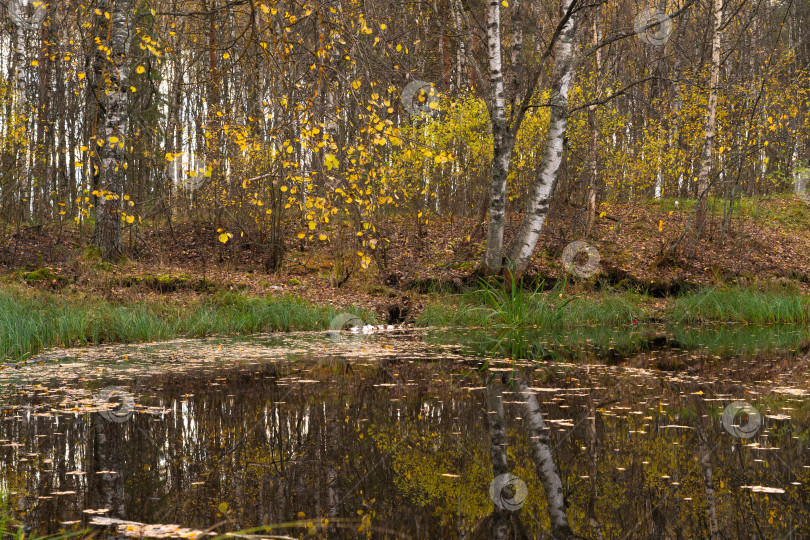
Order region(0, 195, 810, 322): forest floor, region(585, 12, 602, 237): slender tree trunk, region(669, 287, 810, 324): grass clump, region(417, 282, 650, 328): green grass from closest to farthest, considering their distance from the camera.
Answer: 1. region(417, 282, 650, 328): green grass
2. region(669, 287, 810, 324): grass clump
3. region(0, 195, 810, 322): forest floor
4. region(585, 12, 602, 237): slender tree trunk

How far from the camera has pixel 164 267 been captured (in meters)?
11.9

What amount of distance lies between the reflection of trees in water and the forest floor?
620 centimetres

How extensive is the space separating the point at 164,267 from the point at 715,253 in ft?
41.2

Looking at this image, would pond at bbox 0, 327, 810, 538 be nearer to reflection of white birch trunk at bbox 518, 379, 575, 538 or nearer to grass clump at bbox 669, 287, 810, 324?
reflection of white birch trunk at bbox 518, 379, 575, 538

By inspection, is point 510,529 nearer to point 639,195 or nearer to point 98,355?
point 98,355

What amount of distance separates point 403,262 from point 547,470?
1079cm

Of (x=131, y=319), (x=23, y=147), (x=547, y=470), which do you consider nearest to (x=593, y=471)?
(x=547, y=470)

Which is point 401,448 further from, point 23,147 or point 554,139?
point 23,147

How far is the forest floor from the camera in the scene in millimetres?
10398

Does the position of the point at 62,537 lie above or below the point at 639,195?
below

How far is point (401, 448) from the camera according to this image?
2863mm

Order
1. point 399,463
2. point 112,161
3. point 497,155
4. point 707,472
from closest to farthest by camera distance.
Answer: point 707,472 → point 399,463 → point 497,155 → point 112,161

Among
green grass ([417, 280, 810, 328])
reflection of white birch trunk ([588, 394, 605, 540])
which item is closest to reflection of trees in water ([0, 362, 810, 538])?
reflection of white birch trunk ([588, 394, 605, 540])

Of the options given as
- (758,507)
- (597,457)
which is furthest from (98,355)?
(758,507)
